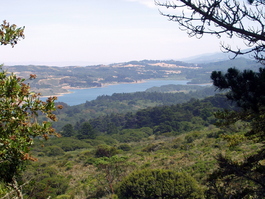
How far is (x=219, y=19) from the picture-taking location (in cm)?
368

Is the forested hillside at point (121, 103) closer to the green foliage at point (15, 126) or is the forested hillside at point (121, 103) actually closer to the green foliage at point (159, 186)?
the green foliage at point (159, 186)

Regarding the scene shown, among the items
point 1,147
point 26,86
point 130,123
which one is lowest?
point 130,123

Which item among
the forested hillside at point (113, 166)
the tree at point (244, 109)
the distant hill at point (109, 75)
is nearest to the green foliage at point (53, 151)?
the forested hillside at point (113, 166)

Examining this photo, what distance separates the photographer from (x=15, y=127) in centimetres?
232

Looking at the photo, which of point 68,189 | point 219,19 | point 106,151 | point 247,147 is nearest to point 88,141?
point 106,151

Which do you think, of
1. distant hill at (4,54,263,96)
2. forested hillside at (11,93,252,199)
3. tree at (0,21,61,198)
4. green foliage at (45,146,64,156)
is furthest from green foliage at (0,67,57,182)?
distant hill at (4,54,263,96)

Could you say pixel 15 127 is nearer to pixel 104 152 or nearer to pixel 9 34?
pixel 9 34

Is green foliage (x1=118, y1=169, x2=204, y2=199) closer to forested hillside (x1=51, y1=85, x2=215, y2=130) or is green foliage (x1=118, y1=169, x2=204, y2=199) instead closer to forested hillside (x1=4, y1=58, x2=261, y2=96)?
forested hillside (x1=51, y1=85, x2=215, y2=130)

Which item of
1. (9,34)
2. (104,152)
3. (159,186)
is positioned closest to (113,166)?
(159,186)

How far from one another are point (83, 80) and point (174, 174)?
14115 cm

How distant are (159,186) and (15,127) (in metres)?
6.16

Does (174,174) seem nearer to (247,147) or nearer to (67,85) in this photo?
(247,147)

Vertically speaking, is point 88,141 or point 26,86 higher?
point 26,86

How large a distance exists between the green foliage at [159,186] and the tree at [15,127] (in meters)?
5.85
